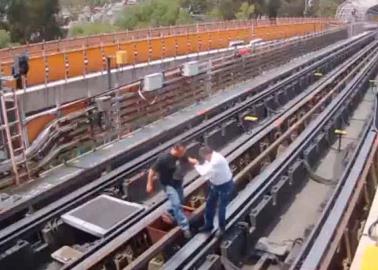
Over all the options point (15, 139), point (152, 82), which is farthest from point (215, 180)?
point (152, 82)

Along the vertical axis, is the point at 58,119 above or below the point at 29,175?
above

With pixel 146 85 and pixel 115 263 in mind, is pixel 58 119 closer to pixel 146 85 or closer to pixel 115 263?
pixel 146 85

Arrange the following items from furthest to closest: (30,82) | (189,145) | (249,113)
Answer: (30,82) < (249,113) < (189,145)

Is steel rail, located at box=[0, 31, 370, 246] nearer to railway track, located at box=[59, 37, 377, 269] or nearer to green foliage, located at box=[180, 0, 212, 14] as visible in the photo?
railway track, located at box=[59, 37, 377, 269]

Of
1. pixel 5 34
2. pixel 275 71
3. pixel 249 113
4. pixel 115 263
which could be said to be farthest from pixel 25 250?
pixel 5 34

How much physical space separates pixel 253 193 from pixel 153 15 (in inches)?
2582

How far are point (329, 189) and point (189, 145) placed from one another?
3.65 meters

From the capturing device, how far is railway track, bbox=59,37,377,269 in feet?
26.3

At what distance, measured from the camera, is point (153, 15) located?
2879 inches

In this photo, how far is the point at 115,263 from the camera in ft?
26.6

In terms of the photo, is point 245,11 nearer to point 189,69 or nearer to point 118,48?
point 118,48

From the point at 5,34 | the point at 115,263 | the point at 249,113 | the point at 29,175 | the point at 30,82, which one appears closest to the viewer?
the point at 115,263

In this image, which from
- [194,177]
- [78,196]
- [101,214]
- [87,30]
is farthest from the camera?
[87,30]

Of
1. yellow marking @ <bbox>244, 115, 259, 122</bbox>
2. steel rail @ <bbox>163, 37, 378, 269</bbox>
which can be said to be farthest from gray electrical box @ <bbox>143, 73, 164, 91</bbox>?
steel rail @ <bbox>163, 37, 378, 269</bbox>
